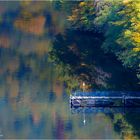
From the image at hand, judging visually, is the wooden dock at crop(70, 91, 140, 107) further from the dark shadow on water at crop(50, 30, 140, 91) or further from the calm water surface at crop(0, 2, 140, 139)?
the dark shadow on water at crop(50, 30, 140, 91)

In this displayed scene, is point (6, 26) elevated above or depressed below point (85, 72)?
above

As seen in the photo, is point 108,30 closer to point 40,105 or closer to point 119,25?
point 119,25

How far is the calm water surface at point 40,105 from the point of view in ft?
123

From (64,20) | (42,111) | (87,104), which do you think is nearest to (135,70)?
(87,104)

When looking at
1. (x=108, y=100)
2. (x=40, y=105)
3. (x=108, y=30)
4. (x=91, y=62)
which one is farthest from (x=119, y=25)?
(x=40, y=105)

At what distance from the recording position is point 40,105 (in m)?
42.8

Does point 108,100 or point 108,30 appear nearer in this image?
point 108,100

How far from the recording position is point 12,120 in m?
39.6

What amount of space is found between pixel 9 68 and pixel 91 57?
829cm

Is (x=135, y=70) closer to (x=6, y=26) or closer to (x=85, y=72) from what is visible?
(x=85, y=72)

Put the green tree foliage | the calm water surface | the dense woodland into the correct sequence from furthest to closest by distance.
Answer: the dense woodland, the green tree foliage, the calm water surface

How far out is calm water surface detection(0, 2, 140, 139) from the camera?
37438 mm

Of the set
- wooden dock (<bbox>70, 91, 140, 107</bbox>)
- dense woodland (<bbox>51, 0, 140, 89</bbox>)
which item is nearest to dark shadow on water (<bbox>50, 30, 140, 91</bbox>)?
dense woodland (<bbox>51, 0, 140, 89</bbox>)

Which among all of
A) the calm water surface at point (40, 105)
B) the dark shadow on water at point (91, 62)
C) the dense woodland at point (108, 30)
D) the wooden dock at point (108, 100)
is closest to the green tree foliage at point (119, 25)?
the dense woodland at point (108, 30)
